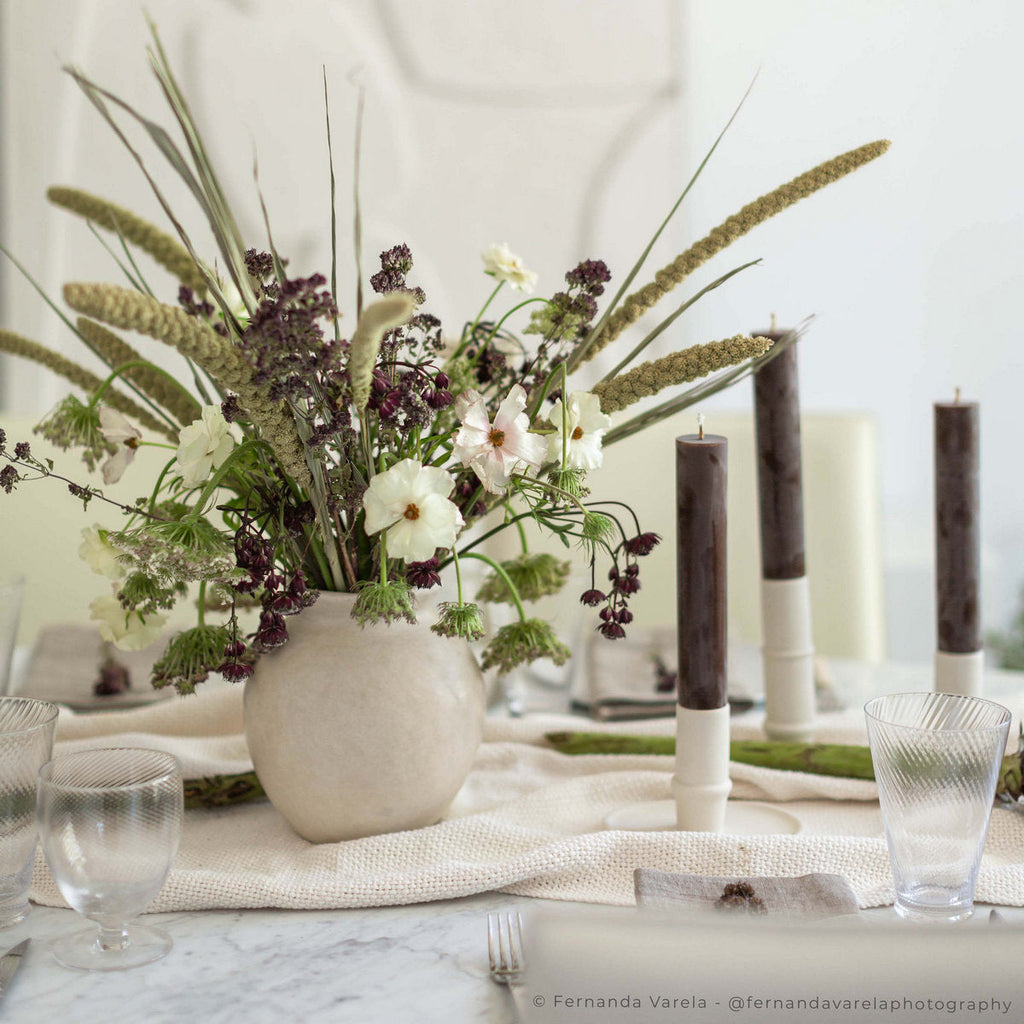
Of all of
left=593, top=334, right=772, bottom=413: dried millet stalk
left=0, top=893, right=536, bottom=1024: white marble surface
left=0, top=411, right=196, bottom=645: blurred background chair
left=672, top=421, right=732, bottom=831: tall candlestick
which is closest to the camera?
left=0, top=893, right=536, bottom=1024: white marble surface

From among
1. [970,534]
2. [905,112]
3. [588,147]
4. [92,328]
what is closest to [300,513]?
[92,328]

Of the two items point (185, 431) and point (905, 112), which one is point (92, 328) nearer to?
point (185, 431)

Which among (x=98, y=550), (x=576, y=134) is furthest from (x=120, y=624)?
(x=576, y=134)

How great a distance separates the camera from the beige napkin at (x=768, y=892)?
83 centimetres

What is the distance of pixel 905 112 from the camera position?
3143 mm

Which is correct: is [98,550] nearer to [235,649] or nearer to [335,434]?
[235,649]

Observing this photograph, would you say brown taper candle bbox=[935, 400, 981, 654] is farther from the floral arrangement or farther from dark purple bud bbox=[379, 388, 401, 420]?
dark purple bud bbox=[379, 388, 401, 420]

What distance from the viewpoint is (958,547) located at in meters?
1.13

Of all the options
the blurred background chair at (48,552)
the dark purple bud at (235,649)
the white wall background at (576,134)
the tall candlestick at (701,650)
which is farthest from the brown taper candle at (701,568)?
the white wall background at (576,134)

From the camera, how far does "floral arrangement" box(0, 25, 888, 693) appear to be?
797 mm

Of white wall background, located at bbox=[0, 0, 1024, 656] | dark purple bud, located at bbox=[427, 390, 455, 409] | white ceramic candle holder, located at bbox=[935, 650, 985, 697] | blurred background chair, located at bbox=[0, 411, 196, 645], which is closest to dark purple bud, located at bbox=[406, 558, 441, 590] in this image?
dark purple bud, located at bbox=[427, 390, 455, 409]

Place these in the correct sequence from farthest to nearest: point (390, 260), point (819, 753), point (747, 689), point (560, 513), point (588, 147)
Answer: point (588, 147) → point (747, 689) → point (819, 753) → point (560, 513) → point (390, 260)

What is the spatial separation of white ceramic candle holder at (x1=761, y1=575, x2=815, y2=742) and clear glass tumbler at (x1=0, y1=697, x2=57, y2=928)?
67cm

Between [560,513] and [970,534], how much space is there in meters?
0.43
